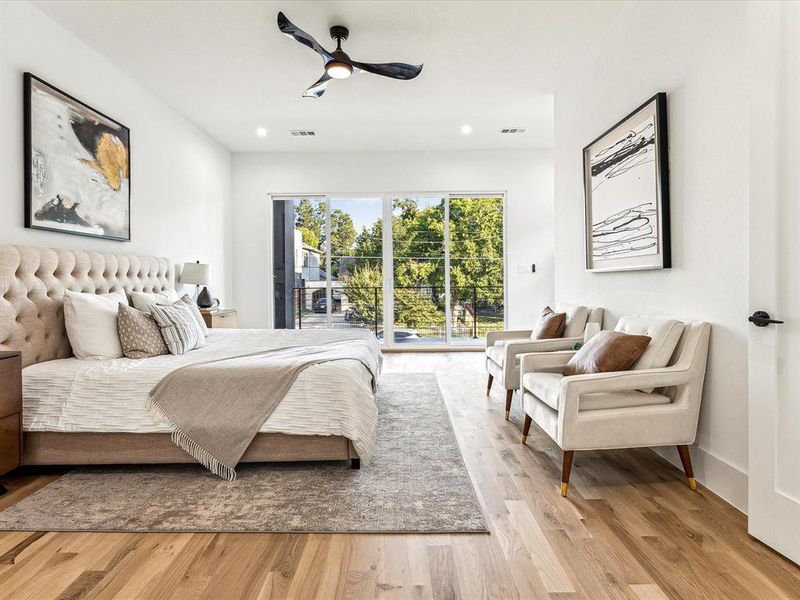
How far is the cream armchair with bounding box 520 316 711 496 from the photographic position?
7.18ft

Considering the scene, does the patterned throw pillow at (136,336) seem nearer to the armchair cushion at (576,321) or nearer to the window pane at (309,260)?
the armchair cushion at (576,321)

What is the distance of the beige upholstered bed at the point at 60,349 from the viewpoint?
2.46 metres

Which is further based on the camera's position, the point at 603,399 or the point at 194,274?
the point at 194,274

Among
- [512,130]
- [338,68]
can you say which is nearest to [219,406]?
[338,68]

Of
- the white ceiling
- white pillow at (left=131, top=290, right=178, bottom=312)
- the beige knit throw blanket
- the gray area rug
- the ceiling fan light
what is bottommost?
the gray area rug

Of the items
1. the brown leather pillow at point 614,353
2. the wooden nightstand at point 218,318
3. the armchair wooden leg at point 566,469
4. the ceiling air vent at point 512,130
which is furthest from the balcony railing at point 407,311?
the armchair wooden leg at point 566,469

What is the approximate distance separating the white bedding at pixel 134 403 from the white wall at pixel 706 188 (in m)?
1.74

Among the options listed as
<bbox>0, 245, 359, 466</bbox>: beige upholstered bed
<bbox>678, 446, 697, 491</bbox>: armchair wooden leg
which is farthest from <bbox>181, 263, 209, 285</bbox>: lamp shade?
<bbox>678, 446, 697, 491</bbox>: armchair wooden leg

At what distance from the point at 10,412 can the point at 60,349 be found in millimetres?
786

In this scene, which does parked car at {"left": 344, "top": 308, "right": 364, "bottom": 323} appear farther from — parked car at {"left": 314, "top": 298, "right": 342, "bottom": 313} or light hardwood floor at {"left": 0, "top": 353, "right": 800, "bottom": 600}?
light hardwood floor at {"left": 0, "top": 353, "right": 800, "bottom": 600}

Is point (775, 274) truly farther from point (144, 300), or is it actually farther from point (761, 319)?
point (144, 300)

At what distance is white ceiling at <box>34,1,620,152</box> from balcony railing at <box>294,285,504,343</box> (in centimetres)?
222

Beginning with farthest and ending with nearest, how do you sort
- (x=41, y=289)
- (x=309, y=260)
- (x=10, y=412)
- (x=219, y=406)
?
(x=309, y=260) → (x=41, y=289) → (x=219, y=406) → (x=10, y=412)

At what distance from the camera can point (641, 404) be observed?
226 cm
